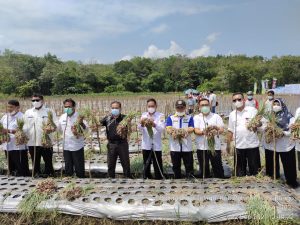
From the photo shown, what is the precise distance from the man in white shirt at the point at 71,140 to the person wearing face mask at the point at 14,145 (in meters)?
0.90

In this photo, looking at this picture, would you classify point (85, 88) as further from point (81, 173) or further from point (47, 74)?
point (81, 173)

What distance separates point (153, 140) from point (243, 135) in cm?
142

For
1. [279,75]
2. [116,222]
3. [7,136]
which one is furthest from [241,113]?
[279,75]

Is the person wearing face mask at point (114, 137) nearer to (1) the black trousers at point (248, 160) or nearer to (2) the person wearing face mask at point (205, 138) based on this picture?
(2) the person wearing face mask at point (205, 138)

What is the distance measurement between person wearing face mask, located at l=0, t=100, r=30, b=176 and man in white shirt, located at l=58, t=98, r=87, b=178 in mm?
903

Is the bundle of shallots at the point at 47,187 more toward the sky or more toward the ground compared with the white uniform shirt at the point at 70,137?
more toward the ground

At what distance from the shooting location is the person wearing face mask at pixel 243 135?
4.64 meters

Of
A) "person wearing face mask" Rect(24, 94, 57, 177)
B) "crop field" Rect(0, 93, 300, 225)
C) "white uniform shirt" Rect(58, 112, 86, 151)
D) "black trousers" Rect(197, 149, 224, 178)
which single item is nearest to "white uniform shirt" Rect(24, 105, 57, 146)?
"person wearing face mask" Rect(24, 94, 57, 177)

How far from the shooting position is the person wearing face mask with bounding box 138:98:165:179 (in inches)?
193

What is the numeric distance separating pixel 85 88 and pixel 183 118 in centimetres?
3620

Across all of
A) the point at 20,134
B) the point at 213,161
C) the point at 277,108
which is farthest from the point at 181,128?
the point at 20,134

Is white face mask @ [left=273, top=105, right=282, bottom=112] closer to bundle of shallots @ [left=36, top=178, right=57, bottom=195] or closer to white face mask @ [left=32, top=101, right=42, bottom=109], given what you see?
bundle of shallots @ [left=36, top=178, right=57, bottom=195]

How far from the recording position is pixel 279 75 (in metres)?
44.9

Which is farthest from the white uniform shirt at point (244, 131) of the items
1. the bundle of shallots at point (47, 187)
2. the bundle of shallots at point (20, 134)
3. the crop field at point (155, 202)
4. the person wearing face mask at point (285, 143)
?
the bundle of shallots at point (20, 134)
